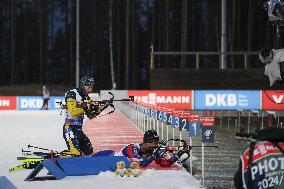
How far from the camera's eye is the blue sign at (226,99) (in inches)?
1495

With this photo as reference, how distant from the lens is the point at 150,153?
1246 centimetres

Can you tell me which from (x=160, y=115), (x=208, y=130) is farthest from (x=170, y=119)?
(x=208, y=130)

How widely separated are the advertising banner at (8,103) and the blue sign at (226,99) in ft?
43.0

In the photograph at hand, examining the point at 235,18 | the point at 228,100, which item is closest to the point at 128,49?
the point at 235,18

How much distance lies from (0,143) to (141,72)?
2796 inches

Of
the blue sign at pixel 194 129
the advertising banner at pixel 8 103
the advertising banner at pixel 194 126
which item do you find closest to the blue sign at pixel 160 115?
the advertising banner at pixel 194 126

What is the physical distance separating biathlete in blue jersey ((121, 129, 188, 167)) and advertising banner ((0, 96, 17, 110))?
3234 centimetres

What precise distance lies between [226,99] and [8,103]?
1517cm

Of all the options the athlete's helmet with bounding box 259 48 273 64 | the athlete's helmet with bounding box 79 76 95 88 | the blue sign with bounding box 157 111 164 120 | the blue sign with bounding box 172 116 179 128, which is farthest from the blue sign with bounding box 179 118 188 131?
the athlete's helmet with bounding box 259 48 273 64

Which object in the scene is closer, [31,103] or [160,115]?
[160,115]

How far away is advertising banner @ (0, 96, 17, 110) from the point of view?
4372cm

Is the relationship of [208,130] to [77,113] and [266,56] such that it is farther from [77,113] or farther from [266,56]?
[266,56]

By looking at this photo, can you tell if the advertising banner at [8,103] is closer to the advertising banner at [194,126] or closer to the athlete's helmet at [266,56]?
the advertising banner at [194,126]

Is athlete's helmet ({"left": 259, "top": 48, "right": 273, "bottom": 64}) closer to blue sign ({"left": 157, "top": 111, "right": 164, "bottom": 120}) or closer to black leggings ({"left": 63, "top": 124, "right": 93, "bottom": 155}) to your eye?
black leggings ({"left": 63, "top": 124, "right": 93, "bottom": 155})
